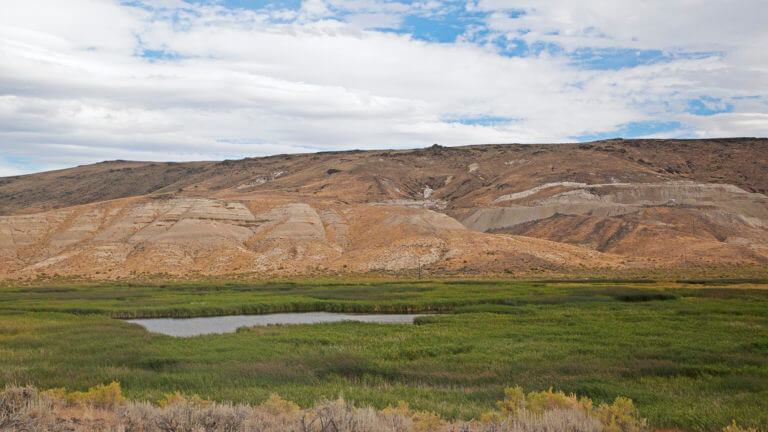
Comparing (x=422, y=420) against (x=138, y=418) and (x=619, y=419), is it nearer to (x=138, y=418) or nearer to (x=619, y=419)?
(x=619, y=419)

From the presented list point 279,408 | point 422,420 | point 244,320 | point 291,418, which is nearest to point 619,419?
point 422,420

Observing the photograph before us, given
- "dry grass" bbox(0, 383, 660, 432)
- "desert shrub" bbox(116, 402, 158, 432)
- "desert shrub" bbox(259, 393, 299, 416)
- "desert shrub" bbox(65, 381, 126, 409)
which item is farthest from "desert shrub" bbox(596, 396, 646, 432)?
"desert shrub" bbox(65, 381, 126, 409)

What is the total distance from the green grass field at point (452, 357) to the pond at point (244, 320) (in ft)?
5.99

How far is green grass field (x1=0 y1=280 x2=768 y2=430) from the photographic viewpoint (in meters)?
12.7

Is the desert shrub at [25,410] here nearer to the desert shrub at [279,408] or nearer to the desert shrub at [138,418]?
the desert shrub at [138,418]

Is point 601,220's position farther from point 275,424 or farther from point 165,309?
point 275,424

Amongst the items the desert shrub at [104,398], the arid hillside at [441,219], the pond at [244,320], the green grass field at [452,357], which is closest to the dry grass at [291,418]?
the desert shrub at [104,398]

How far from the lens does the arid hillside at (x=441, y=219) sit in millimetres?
67875

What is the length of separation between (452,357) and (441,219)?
64963 millimetres

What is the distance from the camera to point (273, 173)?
149250mm

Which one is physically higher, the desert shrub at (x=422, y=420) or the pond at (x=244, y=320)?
the desert shrub at (x=422, y=420)

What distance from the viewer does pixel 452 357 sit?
57.7ft

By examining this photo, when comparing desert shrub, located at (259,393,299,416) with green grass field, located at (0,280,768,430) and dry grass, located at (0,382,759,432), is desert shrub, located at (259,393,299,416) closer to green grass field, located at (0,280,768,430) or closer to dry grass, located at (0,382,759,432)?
dry grass, located at (0,382,759,432)

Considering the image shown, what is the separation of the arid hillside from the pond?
106 ft
